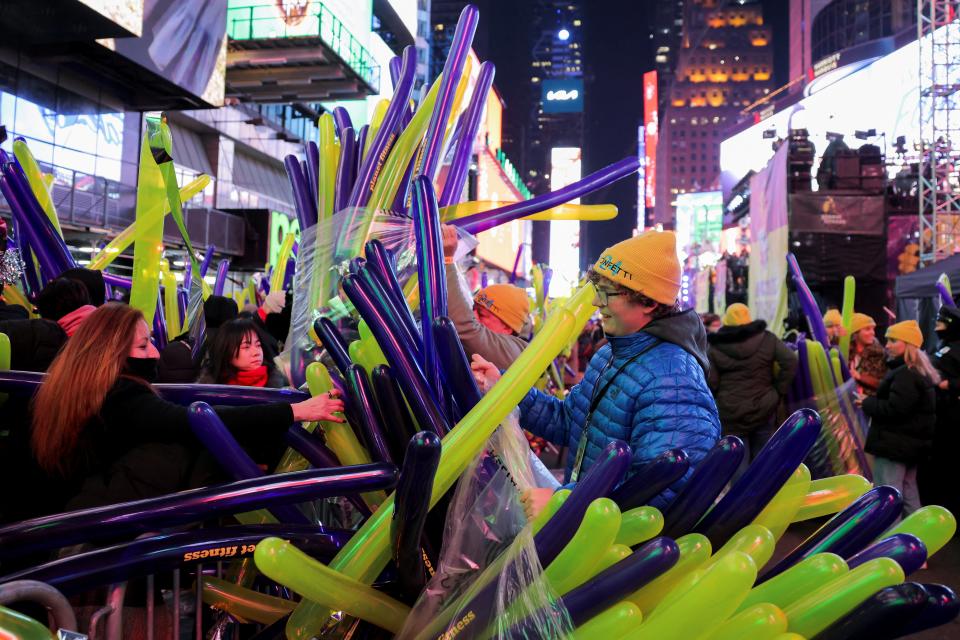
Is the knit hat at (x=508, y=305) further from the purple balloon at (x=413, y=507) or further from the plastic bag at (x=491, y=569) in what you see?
the purple balloon at (x=413, y=507)

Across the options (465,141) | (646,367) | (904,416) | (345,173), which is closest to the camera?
(646,367)

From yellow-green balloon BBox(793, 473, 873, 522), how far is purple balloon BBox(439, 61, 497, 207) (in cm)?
161

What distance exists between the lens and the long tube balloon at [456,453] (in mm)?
1375

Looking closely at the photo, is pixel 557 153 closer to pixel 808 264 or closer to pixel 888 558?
pixel 808 264

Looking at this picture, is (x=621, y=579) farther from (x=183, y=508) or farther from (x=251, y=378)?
(x=251, y=378)

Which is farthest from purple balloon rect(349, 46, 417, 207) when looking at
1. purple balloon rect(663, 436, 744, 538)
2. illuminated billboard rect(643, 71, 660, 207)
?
illuminated billboard rect(643, 71, 660, 207)

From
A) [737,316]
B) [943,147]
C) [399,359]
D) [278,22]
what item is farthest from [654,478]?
[278,22]

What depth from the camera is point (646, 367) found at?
1.87m

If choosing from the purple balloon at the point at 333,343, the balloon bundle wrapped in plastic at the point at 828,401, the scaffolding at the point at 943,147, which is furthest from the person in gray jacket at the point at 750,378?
the scaffolding at the point at 943,147

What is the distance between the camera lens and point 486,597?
4.18 feet

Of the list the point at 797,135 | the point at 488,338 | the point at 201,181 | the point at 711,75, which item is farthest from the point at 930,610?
the point at 711,75

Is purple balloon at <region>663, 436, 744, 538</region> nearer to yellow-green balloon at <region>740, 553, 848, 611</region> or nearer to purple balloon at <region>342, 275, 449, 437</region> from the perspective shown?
yellow-green balloon at <region>740, 553, 848, 611</region>

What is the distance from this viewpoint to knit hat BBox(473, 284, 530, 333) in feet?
10.5

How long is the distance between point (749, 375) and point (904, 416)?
1004mm
